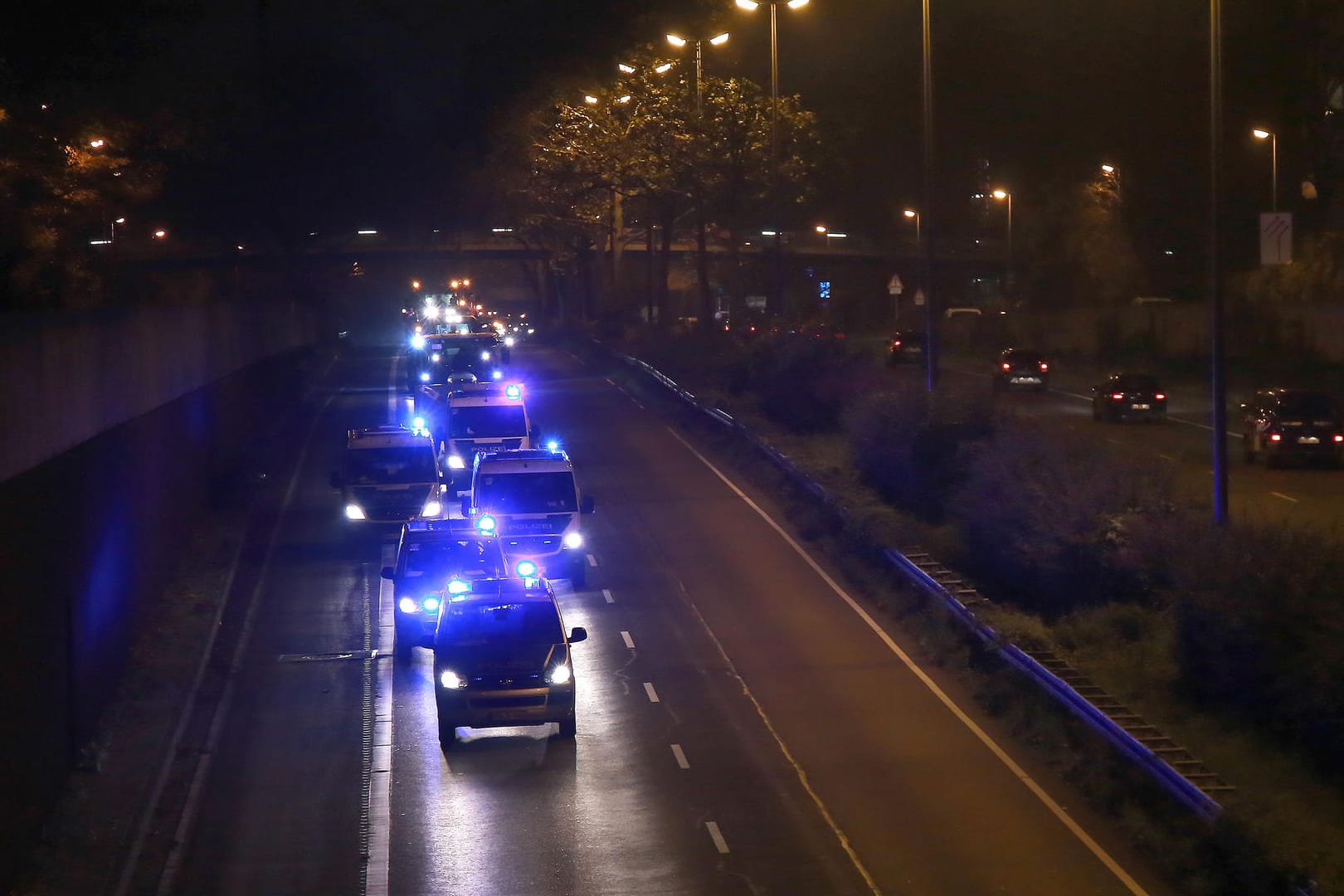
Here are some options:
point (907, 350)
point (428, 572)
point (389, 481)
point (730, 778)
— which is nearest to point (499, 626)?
point (730, 778)

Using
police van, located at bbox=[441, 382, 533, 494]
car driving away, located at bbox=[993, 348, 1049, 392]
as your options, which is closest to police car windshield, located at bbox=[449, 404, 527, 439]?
police van, located at bbox=[441, 382, 533, 494]

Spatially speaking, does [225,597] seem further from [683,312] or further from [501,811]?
[683,312]

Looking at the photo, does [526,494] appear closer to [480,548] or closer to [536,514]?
[536,514]

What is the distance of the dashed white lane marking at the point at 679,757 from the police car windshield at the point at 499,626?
172 cm

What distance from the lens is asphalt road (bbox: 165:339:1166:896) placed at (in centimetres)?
1362

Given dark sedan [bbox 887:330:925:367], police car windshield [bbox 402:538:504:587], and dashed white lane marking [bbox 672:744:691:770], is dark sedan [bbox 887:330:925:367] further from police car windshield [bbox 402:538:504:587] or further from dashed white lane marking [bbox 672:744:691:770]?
dashed white lane marking [bbox 672:744:691:770]

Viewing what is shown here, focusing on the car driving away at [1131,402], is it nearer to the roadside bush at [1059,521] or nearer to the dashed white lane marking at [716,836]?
the roadside bush at [1059,521]

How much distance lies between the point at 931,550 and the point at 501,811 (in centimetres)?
1236

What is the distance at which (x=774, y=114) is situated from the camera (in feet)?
147

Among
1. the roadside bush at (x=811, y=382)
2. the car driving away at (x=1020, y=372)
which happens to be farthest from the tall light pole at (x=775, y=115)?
the car driving away at (x=1020, y=372)

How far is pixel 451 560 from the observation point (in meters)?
21.4

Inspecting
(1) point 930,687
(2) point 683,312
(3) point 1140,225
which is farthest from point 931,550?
(2) point 683,312

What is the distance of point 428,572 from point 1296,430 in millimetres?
21822

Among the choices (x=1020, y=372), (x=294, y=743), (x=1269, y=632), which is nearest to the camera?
(x=1269, y=632)
